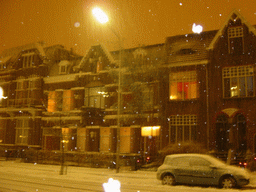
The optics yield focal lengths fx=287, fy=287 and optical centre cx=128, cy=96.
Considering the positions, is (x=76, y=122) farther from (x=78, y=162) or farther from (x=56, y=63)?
(x=56, y=63)

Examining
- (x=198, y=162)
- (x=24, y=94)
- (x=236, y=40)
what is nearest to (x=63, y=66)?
(x=24, y=94)

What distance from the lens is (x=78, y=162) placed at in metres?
27.9

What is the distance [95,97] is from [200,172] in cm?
1824

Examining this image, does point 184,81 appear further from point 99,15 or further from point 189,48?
point 99,15

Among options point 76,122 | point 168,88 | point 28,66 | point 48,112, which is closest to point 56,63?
point 28,66

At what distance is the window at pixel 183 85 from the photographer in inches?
1014

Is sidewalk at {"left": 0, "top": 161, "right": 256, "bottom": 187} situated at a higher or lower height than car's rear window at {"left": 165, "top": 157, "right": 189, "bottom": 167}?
lower

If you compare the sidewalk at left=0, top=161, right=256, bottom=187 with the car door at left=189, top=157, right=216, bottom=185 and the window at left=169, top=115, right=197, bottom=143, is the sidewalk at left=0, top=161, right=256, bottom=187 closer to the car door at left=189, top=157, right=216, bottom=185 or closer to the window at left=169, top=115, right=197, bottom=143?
the car door at left=189, top=157, right=216, bottom=185

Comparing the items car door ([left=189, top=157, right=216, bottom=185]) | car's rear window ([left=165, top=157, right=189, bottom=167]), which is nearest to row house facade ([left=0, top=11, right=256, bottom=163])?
car's rear window ([left=165, top=157, right=189, bottom=167])

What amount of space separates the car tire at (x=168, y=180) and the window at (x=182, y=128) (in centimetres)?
966

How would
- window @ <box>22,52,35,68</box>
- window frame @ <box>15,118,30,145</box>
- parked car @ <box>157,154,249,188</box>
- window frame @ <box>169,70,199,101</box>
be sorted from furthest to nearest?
window @ <box>22,52,35,68</box>
window frame @ <box>15,118,30,145</box>
window frame @ <box>169,70,199,101</box>
parked car @ <box>157,154,249,188</box>

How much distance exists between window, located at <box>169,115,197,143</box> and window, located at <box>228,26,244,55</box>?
6.54 metres

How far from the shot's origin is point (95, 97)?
31.2m

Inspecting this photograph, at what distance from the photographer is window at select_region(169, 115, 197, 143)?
2500cm
